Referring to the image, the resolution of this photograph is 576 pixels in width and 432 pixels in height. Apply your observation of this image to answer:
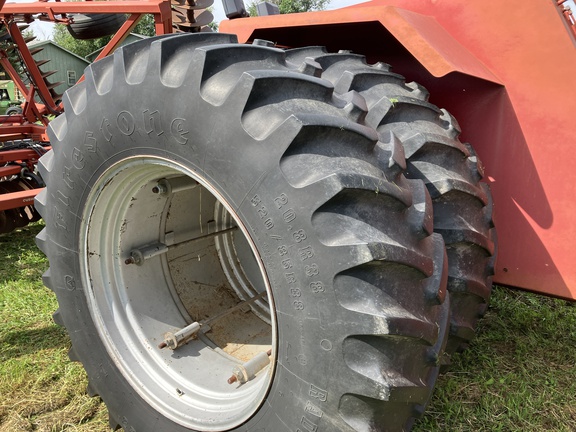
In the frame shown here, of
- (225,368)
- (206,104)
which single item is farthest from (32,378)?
(206,104)

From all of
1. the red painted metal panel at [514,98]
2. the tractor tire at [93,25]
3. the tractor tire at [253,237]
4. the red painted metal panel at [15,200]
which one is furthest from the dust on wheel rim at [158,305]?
the tractor tire at [93,25]

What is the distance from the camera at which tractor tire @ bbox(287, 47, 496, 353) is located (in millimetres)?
1520

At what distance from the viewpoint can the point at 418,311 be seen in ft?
3.97

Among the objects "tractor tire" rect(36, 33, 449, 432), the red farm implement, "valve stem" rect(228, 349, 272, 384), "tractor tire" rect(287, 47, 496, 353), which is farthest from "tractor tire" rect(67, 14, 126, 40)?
"valve stem" rect(228, 349, 272, 384)

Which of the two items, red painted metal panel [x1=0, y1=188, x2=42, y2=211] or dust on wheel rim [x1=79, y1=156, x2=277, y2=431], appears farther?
red painted metal panel [x1=0, y1=188, x2=42, y2=211]

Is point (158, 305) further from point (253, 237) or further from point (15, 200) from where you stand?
point (15, 200)

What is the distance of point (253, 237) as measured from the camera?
50.4 inches

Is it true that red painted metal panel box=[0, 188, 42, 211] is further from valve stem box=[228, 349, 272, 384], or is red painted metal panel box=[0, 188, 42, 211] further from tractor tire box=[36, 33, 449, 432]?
valve stem box=[228, 349, 272, 384]

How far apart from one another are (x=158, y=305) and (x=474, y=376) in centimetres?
138

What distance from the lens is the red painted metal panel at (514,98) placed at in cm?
159

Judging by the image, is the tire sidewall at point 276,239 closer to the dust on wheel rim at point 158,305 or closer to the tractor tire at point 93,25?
the dust on wheel rim at point 158,305

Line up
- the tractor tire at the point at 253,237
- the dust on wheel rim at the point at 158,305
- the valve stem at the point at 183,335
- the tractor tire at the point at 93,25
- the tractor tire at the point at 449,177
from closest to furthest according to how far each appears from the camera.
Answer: the tractor tire at the point at 253,237, the tractor tire at the point at 449,177, the dust on wheel rim at the point at 158,305, the valve stem at the point at 183,335, the tractor tire at the point at 93,25

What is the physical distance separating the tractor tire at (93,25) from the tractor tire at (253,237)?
3.15 m

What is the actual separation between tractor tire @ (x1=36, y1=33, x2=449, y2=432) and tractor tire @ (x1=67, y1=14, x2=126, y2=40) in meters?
3.15
